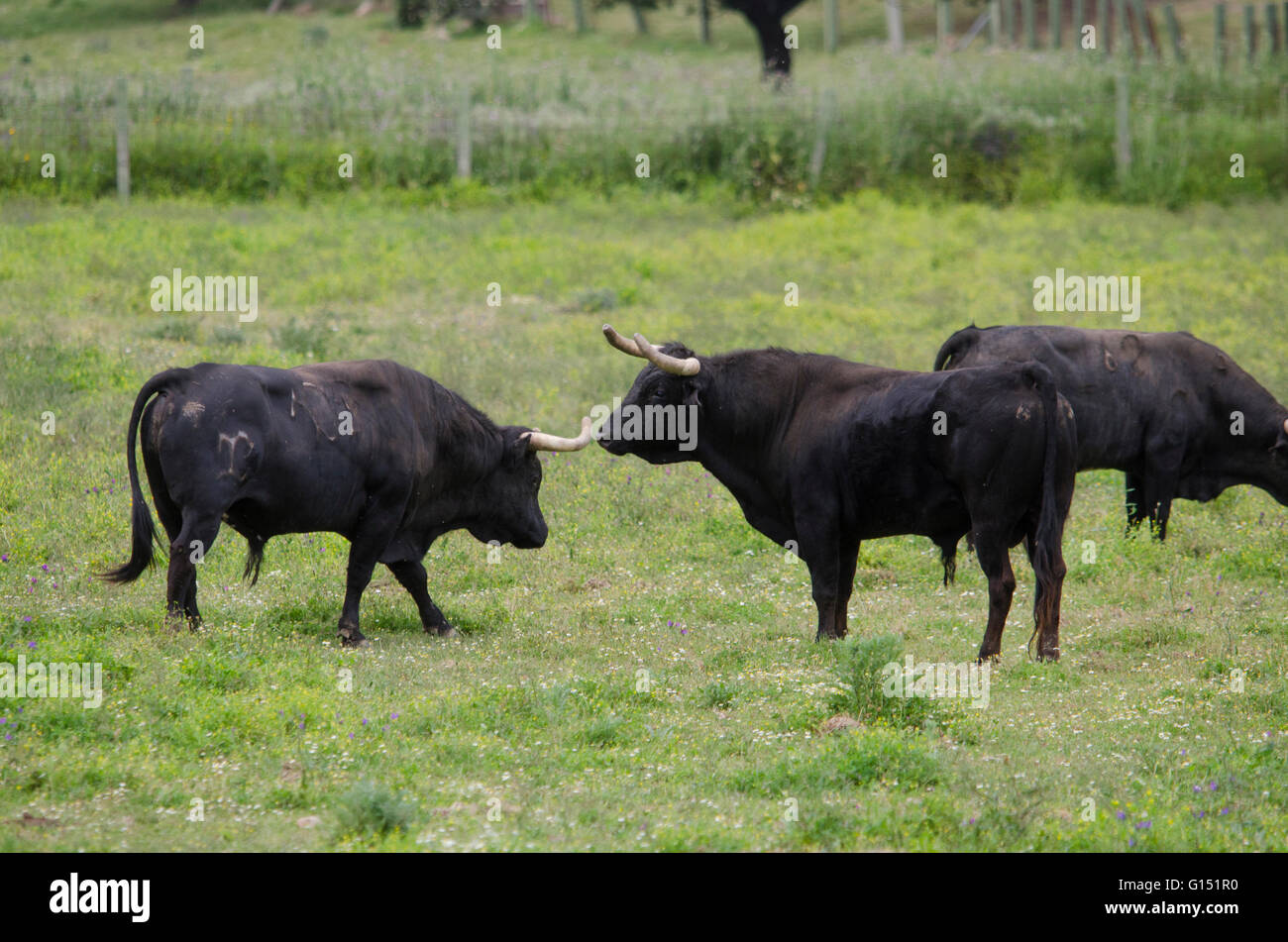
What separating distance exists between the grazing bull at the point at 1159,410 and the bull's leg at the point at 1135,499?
0.01 metres

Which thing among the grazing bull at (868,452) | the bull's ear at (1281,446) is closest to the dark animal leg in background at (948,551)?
the grazing bull at (868,452)

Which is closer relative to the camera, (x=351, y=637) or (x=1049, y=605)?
(x=1049, y=605)

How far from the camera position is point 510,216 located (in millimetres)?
19766

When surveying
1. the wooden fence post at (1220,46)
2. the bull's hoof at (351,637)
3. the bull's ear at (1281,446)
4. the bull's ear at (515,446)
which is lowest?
the bull's hoof at (351,637)

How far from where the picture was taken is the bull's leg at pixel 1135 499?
11062 mm

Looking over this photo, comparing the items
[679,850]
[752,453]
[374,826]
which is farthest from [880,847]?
[752,453]

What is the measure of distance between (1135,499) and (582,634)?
16.2 feet

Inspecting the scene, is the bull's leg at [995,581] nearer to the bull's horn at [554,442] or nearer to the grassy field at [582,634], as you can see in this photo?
the grassy field at [582,634]

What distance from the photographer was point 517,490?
9586 mm

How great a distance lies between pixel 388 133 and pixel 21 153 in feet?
16.4

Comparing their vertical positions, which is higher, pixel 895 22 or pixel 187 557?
pixel 895 22

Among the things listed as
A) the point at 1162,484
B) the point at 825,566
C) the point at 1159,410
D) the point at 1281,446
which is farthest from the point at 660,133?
the point at 825,566

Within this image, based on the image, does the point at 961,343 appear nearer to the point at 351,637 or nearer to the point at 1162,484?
the point at 1162,484

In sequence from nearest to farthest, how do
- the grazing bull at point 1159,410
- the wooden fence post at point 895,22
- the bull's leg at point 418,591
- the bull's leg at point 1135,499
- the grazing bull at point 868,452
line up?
the grazing bull at point 868,452 → the bull's leg at point 418,591 → the grazing bull at point 1159,410 → the bull's leg at point 1135,499 → the wooden fence post at point 895,22
